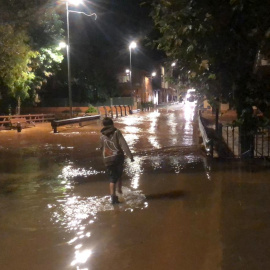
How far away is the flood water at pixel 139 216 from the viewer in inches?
200

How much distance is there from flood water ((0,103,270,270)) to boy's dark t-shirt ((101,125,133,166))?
79 centimetres

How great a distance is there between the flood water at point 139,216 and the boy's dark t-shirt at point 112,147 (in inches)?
31.3

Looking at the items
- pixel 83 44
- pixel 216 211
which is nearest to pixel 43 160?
pixel 216 211

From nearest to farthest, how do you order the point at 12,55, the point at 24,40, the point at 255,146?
1. the point at 255,146
2. the point at 12,55
3. the point at 24,40

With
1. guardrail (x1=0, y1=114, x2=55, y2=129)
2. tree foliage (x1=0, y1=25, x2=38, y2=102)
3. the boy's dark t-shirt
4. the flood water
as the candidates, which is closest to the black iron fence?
the flood water

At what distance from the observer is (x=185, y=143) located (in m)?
16.4

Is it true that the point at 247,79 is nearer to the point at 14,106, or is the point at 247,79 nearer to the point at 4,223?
the point at 4,223

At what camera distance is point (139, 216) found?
22.2ft

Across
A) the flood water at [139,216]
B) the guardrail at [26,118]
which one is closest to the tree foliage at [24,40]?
the guardrail at [26,118]

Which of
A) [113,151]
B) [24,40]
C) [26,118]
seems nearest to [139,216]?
[113,151]

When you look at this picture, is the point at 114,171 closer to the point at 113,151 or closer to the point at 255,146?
the point at 113,151

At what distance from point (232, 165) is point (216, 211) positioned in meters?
4.11

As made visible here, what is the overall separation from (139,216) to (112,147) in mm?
1358

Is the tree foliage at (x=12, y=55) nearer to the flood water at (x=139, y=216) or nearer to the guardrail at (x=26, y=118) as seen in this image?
the guardrail at (x=26, y=118)
